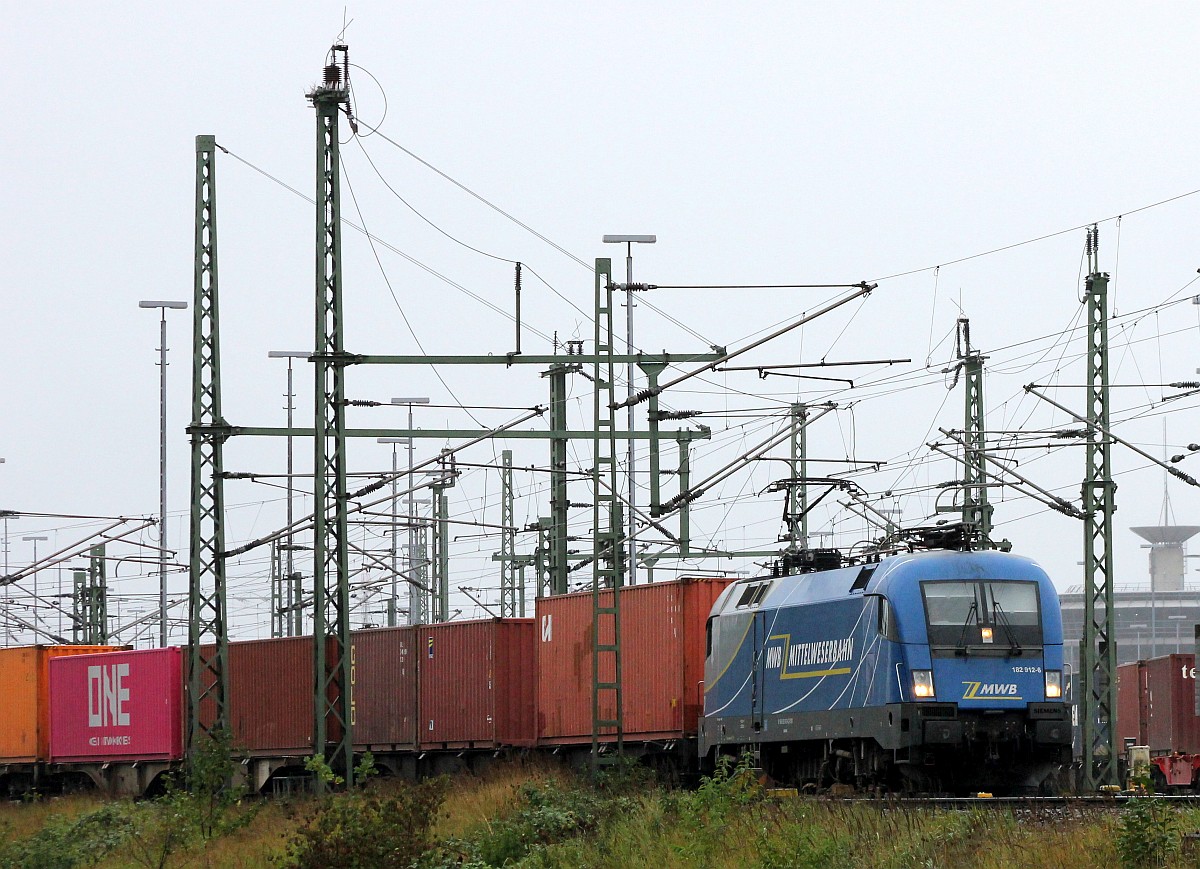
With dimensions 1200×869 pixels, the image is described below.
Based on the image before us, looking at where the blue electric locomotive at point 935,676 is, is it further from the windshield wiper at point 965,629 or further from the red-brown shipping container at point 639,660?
the red-brown shipping container at point 639,660

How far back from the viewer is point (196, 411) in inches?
1171

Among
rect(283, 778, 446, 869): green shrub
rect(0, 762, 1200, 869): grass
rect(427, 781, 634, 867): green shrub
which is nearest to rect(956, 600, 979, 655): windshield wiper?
rect(0, 762, 1200, 869): grass

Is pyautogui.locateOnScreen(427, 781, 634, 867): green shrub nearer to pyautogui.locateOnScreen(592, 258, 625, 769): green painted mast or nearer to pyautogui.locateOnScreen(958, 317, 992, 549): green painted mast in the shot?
pyautogui.locateOnScreen(592, 258, 625, 769): green painted mast

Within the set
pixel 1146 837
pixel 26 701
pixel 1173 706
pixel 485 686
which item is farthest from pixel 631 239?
pixel 1146 837

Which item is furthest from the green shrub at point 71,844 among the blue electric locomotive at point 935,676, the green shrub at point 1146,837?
the green shrub at point 1146,837

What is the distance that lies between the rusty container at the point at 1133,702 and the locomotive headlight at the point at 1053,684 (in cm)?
1777

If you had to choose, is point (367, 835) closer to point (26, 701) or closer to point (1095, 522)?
point (1095, 522)

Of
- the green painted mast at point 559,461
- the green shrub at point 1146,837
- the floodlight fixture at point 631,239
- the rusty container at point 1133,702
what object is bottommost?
the rusty container at point 1133,702

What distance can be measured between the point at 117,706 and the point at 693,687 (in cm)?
1687

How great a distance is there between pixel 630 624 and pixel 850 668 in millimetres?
7116

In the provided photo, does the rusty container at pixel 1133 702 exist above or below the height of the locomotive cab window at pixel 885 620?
below

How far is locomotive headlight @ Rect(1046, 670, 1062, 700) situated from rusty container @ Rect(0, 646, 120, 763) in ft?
88.4

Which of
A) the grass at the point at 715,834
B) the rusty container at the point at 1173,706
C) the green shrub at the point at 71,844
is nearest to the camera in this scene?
the grass at the point at 715,834

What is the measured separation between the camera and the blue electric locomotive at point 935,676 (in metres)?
22.0
